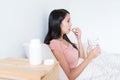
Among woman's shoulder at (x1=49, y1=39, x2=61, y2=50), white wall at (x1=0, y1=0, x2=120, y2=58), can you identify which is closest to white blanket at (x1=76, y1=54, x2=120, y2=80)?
woman's shoulder at (x1=49, y1=39, x2=61, y2=50)

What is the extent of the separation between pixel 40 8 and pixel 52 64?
2.58ft

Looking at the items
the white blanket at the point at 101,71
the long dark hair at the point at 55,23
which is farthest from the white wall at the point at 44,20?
the white blanket at the point at 101,71

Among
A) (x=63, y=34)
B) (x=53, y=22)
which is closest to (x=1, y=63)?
(x=53, y=22)

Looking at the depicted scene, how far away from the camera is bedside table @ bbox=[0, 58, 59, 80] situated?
0.92 m

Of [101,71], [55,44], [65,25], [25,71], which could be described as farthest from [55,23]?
[25,71]

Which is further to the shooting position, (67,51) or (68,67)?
(67,51)

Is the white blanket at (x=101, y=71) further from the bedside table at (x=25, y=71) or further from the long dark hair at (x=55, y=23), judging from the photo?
the bedside table at (x=25, y=71)

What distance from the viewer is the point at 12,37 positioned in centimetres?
134

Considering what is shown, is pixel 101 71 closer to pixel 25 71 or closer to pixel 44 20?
pixel 44 20

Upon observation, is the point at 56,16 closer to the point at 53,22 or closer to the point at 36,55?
the point at 53,22

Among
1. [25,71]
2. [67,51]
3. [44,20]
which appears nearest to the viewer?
[25,71]

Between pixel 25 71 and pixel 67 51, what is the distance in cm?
76

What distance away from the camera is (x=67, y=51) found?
167cm

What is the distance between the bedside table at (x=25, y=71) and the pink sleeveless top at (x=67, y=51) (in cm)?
52
